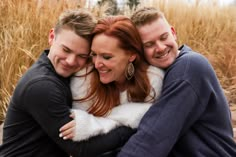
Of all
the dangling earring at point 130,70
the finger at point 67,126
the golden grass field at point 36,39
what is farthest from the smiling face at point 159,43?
the golden grass field at point 36,39

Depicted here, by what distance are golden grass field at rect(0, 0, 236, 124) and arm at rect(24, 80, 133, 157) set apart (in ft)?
7.72

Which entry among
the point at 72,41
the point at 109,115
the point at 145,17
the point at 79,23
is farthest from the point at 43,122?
the point at 145,17

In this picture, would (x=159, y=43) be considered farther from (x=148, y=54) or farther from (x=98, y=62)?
(x=98, y=62)

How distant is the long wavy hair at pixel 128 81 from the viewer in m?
2.58

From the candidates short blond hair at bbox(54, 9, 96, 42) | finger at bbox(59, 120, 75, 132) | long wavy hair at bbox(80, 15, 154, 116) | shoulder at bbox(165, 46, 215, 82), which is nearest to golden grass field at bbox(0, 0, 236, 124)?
short blond hair at bbox(54, 9, 96, 42)

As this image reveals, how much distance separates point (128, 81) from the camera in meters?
2.71

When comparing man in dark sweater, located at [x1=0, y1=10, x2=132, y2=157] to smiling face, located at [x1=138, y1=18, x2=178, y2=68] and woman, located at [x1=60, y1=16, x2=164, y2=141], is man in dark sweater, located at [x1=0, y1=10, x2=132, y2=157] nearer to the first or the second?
woman, located at [x1=60, y1=16, x2=164, y2=141]

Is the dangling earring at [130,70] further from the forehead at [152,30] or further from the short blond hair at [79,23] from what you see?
the short blond hair at [79,23]

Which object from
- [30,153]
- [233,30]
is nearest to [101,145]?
[30,153]

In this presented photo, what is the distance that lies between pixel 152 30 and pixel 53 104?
0.68m

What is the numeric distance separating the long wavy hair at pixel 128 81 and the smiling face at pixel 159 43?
4 cm

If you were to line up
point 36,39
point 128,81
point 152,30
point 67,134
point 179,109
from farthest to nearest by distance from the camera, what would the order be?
point 36,39
point 128,81
point 152,30
point 67,134
point 179,109

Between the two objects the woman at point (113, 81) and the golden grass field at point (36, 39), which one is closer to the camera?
the woman at point (113, 81)

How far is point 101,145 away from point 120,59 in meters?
0.49
